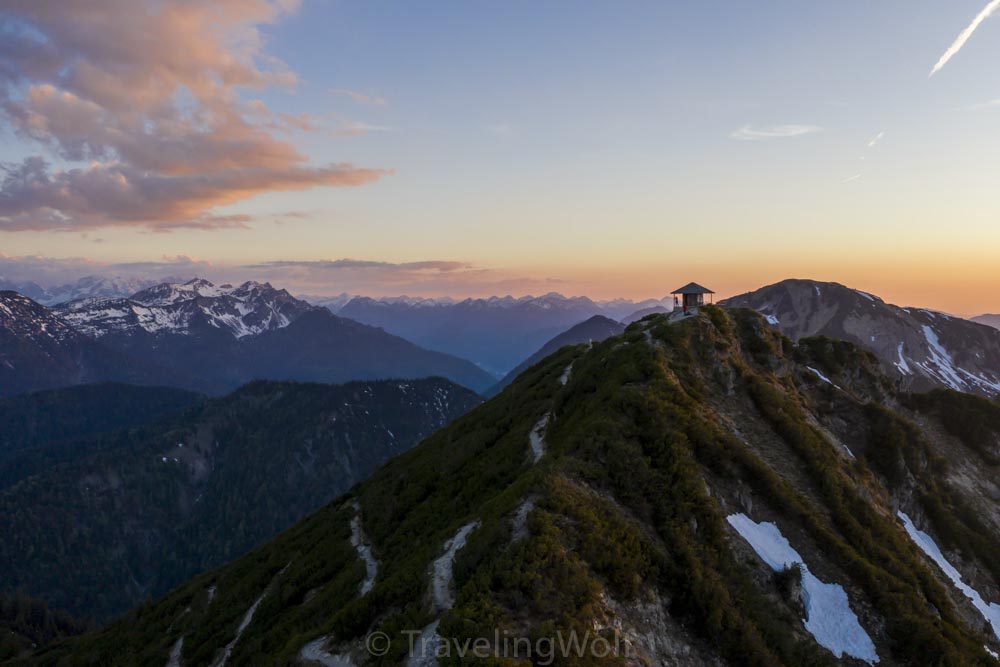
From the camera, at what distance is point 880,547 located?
103 feet

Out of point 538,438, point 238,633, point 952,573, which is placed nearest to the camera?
point 538,438

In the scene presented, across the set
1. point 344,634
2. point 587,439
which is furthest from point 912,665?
point 344,634

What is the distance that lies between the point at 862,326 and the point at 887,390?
6337 inches

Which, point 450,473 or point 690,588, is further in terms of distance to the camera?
point 450,473

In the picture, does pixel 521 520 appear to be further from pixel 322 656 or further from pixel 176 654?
pixel 176 654

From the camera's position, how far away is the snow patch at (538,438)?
119 feet

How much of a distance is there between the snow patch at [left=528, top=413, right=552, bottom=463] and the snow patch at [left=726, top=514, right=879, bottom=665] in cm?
1338

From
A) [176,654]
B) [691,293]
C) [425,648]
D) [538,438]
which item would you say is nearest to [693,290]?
[691,293]

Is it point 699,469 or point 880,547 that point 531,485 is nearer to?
point 699,469

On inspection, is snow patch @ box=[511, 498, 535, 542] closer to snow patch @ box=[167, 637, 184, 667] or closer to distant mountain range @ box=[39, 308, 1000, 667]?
distant mountain range @ box=[39, 308, 1000, 667]

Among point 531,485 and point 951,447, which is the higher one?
point 531,485

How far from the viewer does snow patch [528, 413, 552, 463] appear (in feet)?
119

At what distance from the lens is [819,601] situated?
26266 millimetres

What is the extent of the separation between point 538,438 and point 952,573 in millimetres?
39313
